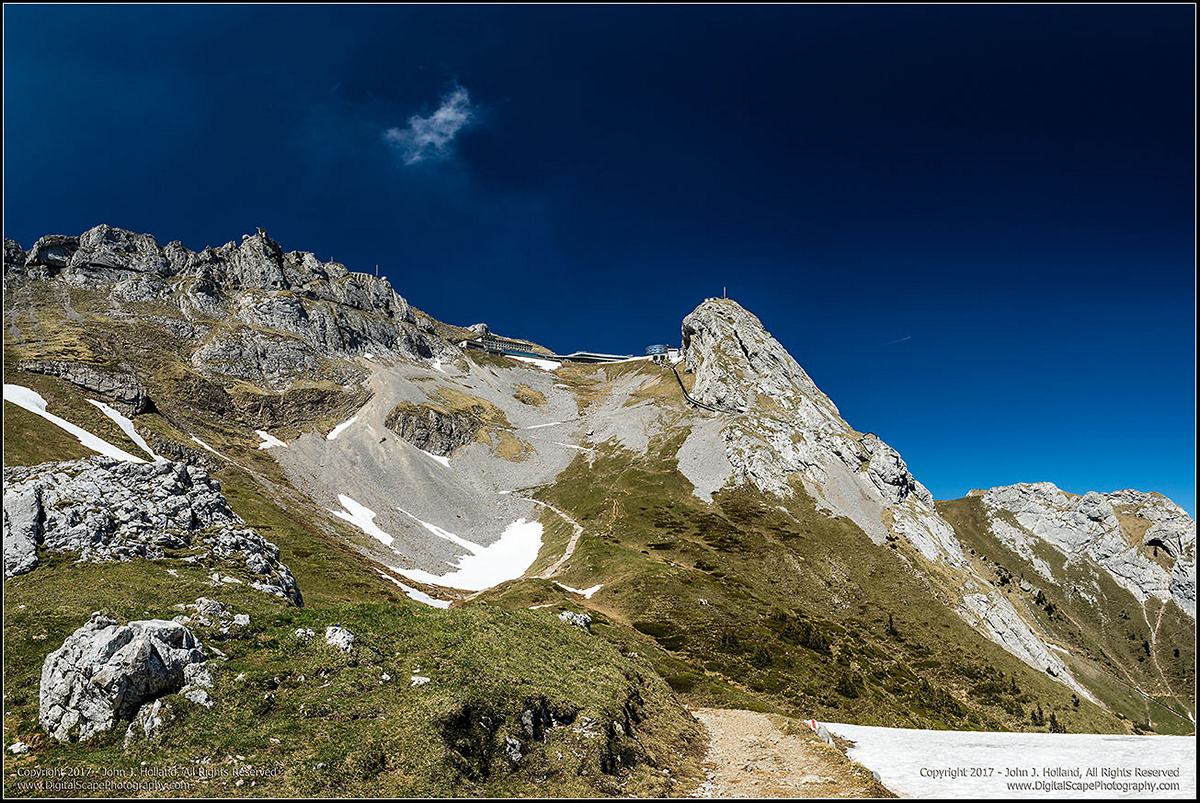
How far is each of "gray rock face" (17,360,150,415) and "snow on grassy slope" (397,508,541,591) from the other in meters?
70.0

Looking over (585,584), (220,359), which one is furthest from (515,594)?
(220,359)

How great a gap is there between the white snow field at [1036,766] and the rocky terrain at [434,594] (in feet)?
25.9

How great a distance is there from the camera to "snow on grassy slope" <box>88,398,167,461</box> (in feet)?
357

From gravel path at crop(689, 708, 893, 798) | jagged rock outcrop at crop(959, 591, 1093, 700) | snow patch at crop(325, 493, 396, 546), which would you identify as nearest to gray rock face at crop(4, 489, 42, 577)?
gravel path at crop(689, 708, 893, 798)

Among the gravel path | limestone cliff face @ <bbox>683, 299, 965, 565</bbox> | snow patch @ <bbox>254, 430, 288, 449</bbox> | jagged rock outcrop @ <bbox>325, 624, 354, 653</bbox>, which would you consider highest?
limestone cliff face @ <bbox>683, 299, 965, 565</bbox>

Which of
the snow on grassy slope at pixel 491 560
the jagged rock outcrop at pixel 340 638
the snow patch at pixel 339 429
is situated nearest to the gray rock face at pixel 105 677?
the jagged rock outcrop at pixel 340 638

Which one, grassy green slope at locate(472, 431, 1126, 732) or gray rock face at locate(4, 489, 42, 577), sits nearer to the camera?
gray rock face at locate(4, 489, 42, 577)

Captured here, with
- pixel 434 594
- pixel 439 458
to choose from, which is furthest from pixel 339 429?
pixel 434 594

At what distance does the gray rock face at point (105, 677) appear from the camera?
62.8 feet

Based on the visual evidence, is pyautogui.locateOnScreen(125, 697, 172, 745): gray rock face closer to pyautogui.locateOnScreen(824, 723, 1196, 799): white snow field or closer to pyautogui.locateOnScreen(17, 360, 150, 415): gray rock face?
pyautogui.locateOnScreen(824, 723, 1196, 799): white snow field

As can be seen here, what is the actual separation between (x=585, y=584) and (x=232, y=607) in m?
65.9

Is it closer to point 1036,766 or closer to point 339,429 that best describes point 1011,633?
point 1036,766

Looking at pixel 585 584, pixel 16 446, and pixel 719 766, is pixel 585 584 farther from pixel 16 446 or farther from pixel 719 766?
pixel 16 446

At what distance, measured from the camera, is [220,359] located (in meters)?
190
